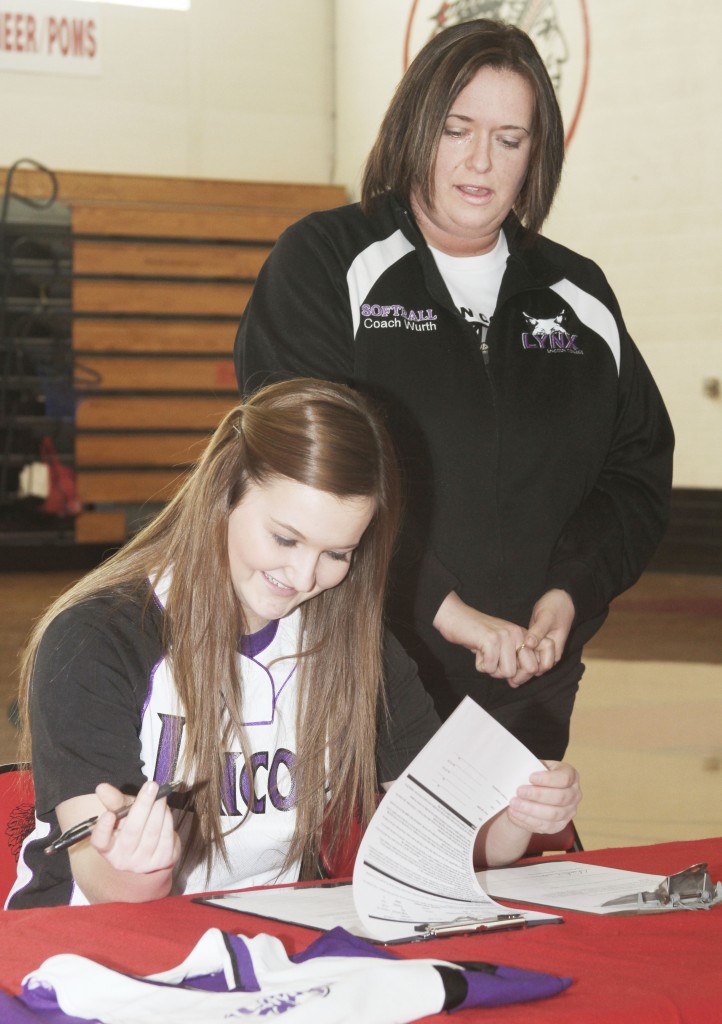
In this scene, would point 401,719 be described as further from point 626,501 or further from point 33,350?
point 33,350

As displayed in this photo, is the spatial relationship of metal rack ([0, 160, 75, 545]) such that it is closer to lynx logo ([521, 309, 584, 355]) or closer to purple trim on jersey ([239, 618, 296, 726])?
lynx logo ([521, 309, 584, 355])

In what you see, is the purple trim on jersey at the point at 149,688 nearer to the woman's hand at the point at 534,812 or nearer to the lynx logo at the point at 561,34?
→ the woman's hand at the point at 534,812

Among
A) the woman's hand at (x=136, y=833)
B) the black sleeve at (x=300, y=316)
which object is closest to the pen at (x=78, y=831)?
the woman's hand at (x=136, y=833)

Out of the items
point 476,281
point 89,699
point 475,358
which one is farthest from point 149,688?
point 476,281

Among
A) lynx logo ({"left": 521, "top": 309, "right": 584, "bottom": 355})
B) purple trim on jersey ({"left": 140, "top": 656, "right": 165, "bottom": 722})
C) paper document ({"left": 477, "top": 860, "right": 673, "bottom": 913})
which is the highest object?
lynx logo ({"left": 521, "top": 309, "right": 584, "bottom": 355})

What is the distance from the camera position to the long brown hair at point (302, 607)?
1361 millimetres

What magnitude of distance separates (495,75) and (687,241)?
5176mm

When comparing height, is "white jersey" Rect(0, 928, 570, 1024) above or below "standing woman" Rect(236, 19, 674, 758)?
below

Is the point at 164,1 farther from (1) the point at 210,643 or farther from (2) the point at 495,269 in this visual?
(1) the point at 210,643

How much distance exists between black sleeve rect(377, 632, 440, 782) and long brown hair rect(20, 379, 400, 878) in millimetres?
54

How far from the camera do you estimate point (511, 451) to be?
5.85 feet

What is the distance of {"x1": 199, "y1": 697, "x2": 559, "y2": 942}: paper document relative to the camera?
3.64 ft

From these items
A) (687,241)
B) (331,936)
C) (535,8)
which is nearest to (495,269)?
(331,936)

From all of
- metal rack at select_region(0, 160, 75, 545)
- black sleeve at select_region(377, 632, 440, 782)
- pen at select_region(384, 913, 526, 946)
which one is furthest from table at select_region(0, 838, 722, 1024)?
metal rack at select_region(0, 160, 75, 545)
